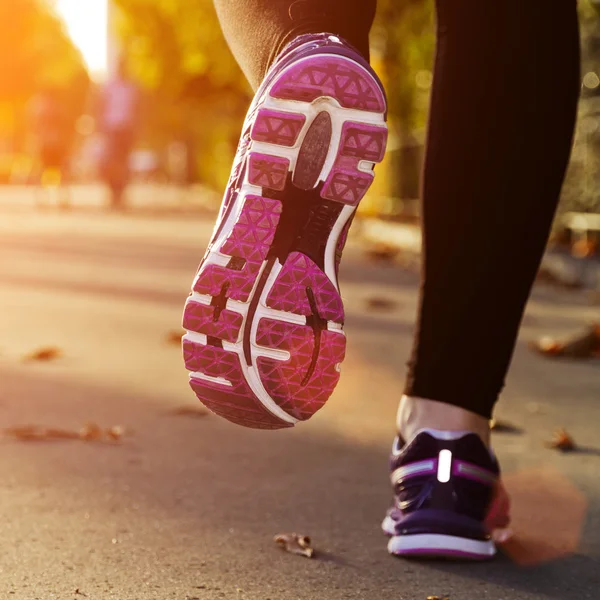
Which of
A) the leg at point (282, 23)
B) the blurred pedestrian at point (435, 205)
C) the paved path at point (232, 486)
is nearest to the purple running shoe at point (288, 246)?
the blurred pedestrian at point (435, 205)

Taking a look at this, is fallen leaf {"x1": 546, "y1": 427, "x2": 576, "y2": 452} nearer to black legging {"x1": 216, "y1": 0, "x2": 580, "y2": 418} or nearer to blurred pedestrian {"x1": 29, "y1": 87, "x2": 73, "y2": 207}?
black legging {"x1": 216, "y1": 0, "x2": 580, "y2": 418}

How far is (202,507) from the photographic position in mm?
2217

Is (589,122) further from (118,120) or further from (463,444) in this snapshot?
(118,120)

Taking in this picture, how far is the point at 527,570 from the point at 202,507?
25.2 inches

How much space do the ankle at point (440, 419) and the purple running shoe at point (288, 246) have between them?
0.38 meters

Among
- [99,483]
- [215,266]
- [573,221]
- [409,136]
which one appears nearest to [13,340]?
[99,483]

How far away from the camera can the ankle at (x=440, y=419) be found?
1.95 meters

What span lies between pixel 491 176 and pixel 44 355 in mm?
2567

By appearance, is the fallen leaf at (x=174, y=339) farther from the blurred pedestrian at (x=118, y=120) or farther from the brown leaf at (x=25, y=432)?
the blurred pedestrian at (x=118, y=120)

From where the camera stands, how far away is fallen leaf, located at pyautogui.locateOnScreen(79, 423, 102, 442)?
2.85m

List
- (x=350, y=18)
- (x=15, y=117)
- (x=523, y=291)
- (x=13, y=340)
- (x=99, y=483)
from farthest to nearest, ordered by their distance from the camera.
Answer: (x=15, y=117), (x=13, y=340), (x=99, y=483), (x=523, y=291), (x=350, y=18)

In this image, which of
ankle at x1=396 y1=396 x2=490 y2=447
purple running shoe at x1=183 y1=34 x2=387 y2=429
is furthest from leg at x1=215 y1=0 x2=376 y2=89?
ankle at x1=396 y1=396 x2=490 y2=447

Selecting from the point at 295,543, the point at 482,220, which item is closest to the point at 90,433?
the point at 295,543

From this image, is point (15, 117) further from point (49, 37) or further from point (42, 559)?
point (42, 559)
